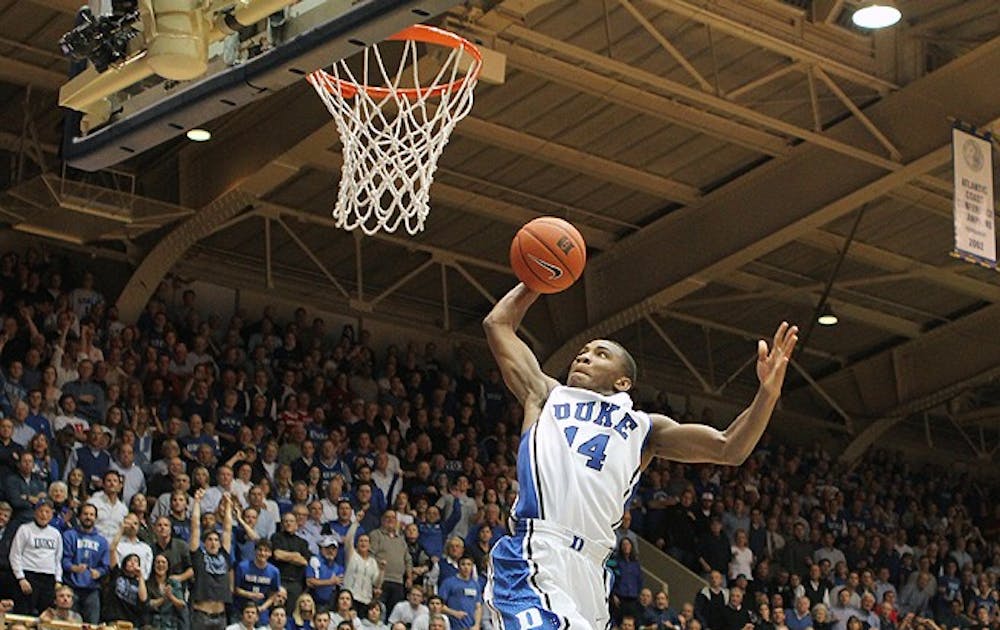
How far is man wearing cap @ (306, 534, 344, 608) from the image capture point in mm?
16438

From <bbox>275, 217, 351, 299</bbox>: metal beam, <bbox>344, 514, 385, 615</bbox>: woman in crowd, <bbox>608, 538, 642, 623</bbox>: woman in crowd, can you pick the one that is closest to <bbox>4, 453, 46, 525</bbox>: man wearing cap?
<bbox>344, 514, 385, 615</bbox>: woman in crowd

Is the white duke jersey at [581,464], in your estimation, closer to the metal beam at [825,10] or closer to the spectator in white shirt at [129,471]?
the spectator in white shirt at [129,471]

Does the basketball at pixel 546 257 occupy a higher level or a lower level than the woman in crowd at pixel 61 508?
lower

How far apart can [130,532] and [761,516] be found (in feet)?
33.6

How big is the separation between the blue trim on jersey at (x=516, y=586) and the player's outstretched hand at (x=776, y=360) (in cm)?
112

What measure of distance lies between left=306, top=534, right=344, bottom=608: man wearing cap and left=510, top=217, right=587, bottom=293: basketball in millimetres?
9804

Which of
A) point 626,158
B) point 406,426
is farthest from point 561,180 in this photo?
point 406,426

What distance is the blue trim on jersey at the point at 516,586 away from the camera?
6484mm

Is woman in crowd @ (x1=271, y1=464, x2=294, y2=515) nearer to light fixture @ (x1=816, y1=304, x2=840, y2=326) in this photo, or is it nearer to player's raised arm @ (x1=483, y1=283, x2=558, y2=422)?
player's raised arm @ (x1=483, y1=283, x2=558, y2=422)

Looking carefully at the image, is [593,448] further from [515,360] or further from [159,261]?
[159,261]

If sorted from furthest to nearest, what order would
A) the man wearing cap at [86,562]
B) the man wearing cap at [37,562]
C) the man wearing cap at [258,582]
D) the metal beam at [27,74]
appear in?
the metal beam at [27,74], the man wearing cap at [258,582], the man wearing cap at [86,562], the man wearing cap at [37,562]

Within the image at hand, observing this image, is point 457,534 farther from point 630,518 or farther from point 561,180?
point 561,180

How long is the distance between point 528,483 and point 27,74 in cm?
1405

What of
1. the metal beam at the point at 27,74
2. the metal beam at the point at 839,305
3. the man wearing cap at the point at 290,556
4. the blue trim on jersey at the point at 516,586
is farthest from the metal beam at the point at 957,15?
the blue trim on jersey at the point at 516,586
